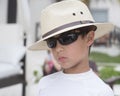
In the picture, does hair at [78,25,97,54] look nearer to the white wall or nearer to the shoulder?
the shoulder

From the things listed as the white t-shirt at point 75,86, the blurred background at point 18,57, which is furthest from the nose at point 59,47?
the blurred background at point 18,57

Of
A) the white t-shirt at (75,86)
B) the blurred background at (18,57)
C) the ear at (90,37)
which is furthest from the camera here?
the blurred background at (18,57)

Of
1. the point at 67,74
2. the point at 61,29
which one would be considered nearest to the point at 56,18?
the point at 61,29

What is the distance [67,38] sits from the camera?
5.76ft

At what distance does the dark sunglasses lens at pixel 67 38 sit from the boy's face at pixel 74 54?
12 mm

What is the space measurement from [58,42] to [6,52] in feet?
12.9

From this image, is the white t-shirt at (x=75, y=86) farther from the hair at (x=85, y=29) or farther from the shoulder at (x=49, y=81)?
the hair at (x=85, y=29)

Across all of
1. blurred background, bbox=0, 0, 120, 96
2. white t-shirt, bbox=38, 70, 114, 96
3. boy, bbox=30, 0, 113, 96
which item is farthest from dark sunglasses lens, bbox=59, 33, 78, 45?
blurred background, bbox=0, 0, 120, 96

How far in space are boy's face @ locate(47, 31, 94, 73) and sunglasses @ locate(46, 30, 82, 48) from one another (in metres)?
0.01

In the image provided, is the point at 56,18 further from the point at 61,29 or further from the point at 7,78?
the point at 7,78

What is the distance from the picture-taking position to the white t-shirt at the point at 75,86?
171cm

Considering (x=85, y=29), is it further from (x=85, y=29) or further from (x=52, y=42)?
(x=52, y=42)

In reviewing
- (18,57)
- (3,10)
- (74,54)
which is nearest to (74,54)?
(74,54)

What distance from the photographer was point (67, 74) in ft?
5.92
